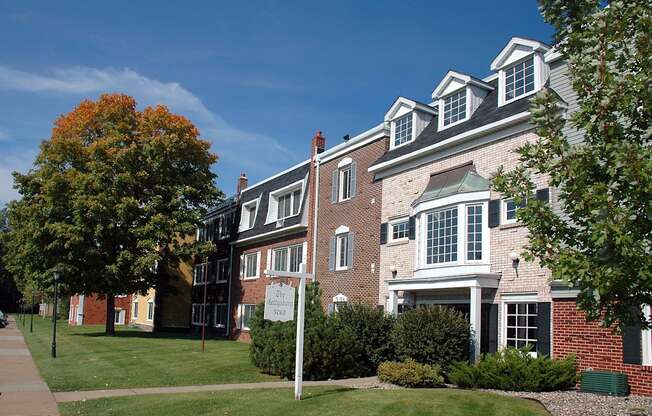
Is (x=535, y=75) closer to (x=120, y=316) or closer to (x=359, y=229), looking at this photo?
(x=359, y=229)

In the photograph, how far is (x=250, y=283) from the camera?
33938mm

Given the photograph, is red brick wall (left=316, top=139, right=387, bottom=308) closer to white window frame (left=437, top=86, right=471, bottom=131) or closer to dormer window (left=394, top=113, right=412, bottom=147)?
dormer window (left=394, top=113, right=412, bottom=147)

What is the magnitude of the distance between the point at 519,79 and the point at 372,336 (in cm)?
852

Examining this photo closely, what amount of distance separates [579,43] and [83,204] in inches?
1116

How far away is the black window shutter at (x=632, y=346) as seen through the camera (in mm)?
13180

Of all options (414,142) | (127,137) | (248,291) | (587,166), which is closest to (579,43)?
(587,166)

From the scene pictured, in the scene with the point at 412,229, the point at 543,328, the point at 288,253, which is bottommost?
the point at 543,328

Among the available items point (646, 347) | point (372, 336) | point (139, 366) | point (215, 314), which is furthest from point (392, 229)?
point (215, 314)

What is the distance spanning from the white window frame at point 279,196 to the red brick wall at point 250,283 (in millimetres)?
1169

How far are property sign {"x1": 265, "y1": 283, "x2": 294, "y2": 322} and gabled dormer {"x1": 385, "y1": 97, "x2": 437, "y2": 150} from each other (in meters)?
9.57

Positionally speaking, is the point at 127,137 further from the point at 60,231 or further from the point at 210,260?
the point at 210,260

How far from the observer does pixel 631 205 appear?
7.32 m

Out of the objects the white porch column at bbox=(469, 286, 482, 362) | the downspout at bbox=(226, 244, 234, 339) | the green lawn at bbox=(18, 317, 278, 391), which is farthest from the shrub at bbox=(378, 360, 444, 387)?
the downspout at bbox=(226, 244, 234, 339)

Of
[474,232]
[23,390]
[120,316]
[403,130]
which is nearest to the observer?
[23,390]
